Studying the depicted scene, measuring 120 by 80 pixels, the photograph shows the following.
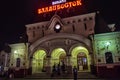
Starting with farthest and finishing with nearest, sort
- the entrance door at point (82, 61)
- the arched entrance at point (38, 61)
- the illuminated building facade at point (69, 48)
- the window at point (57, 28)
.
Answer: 1. the arched entrance at point (38, 61)
2. the window at point (57, 28)
3. the entrance door at point (82, 61)
4. the illuminated building facade at point (69, 48)

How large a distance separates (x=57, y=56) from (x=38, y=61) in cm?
400

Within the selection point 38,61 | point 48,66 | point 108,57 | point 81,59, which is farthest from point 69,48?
point 38,61

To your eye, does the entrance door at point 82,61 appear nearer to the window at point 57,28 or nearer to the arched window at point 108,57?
Answer: the arched window at point 108,57

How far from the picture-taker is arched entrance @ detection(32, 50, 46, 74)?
3170cm

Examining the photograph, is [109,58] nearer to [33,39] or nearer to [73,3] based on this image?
[73,3]

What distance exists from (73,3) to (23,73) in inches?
661

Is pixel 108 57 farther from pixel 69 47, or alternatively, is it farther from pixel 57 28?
pixel 57 28

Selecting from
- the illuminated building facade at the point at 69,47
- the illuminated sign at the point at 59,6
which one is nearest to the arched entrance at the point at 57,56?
the illuminated building facade at the point at 69,47

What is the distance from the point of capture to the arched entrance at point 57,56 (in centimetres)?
3024

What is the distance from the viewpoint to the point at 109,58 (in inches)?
1003

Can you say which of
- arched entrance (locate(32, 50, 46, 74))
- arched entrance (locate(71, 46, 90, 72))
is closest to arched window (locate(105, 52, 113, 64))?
arched entrance (locate(71, 46, 90, 72))

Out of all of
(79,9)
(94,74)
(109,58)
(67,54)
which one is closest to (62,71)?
(67,54)

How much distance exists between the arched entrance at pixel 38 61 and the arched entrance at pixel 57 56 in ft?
9.16

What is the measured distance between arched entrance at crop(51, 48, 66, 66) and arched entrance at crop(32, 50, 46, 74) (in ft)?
9.16
